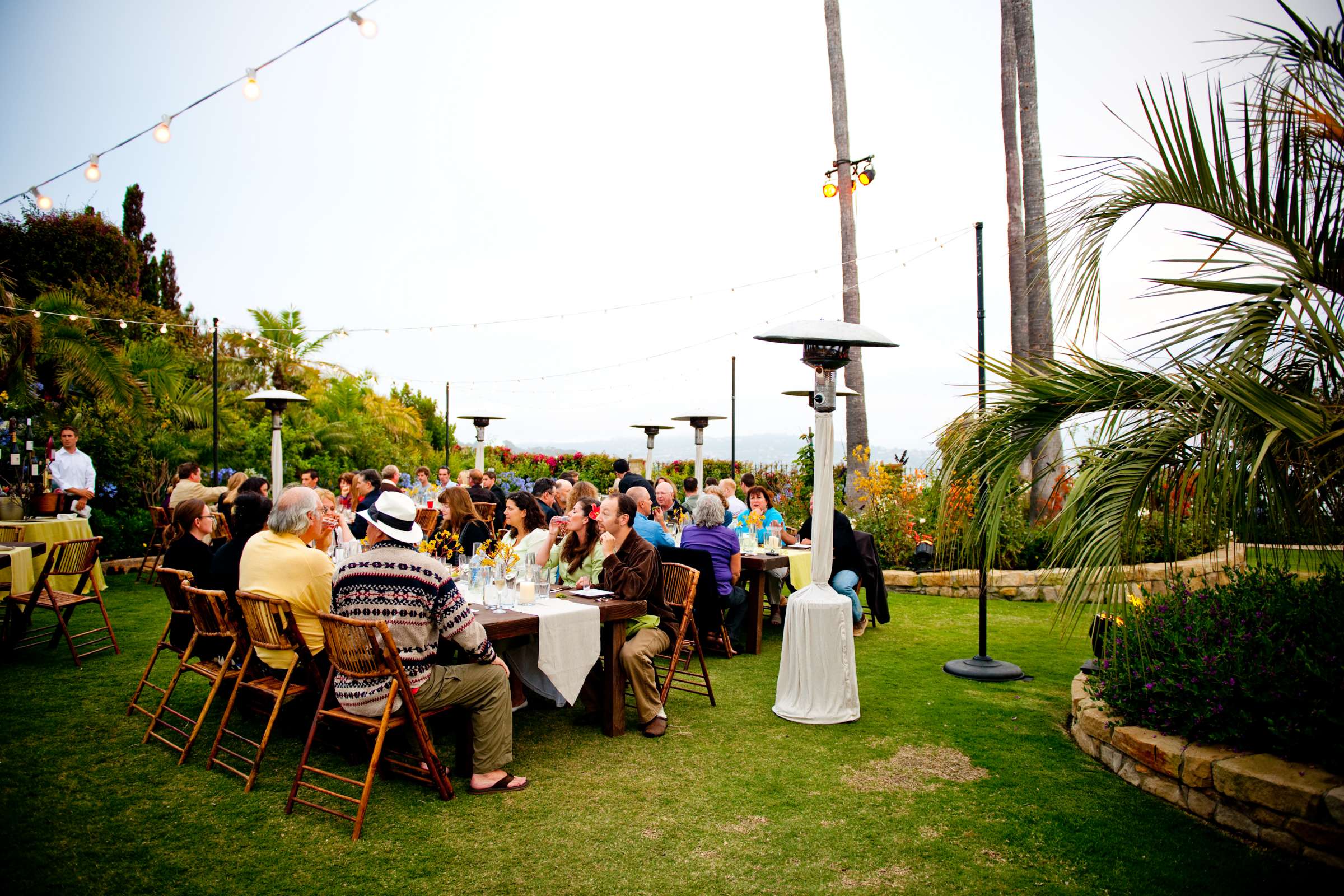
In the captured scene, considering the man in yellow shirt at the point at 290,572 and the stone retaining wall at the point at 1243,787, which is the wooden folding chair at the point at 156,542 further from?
the stone retaining wall at the point at 1243,787

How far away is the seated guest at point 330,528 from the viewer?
5602 millimetres

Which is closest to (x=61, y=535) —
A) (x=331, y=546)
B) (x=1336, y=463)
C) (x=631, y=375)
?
(x=331, y=546)

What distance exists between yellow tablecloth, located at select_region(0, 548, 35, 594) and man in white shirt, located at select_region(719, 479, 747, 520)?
249 inches

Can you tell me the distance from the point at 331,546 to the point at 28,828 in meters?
3.07

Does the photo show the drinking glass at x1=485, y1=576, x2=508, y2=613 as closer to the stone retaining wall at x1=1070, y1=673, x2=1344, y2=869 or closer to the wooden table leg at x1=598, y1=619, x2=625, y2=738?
the wooden table leg at x1=598, y1=619, x2=625, y2=738

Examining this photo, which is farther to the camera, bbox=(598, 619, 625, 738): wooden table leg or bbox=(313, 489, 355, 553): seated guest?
bbox=(313, 489, 355, 553): seated guest

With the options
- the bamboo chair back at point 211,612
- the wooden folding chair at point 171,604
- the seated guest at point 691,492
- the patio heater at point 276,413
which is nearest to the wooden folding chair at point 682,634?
the bamboo chair back at point 211,612

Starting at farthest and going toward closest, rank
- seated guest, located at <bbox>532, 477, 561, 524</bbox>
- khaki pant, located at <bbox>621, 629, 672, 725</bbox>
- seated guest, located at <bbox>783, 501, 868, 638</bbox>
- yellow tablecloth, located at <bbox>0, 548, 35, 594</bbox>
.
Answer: seated guest, located at <bbox>532, 477, 561, 524</bbox> < seated guest, located at <bbox>783, 501, 868, 638</bbox> < yellow tablecloth, located at <bbox>0, 548, 35, 594</bbox> < khaki pant, located at <bbox>621, 629, 672, 725</bbox>

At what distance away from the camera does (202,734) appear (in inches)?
186

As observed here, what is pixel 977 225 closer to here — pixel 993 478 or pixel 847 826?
pixel 993 478

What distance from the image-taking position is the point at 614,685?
15.9 feet

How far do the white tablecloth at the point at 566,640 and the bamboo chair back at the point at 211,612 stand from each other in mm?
1327

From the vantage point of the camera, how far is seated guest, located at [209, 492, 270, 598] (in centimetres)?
478

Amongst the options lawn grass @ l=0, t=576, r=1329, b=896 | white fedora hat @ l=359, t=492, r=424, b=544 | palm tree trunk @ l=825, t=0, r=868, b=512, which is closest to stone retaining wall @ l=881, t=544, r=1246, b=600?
palm tree trunk @ l=825, t=0, r=868, b=512
